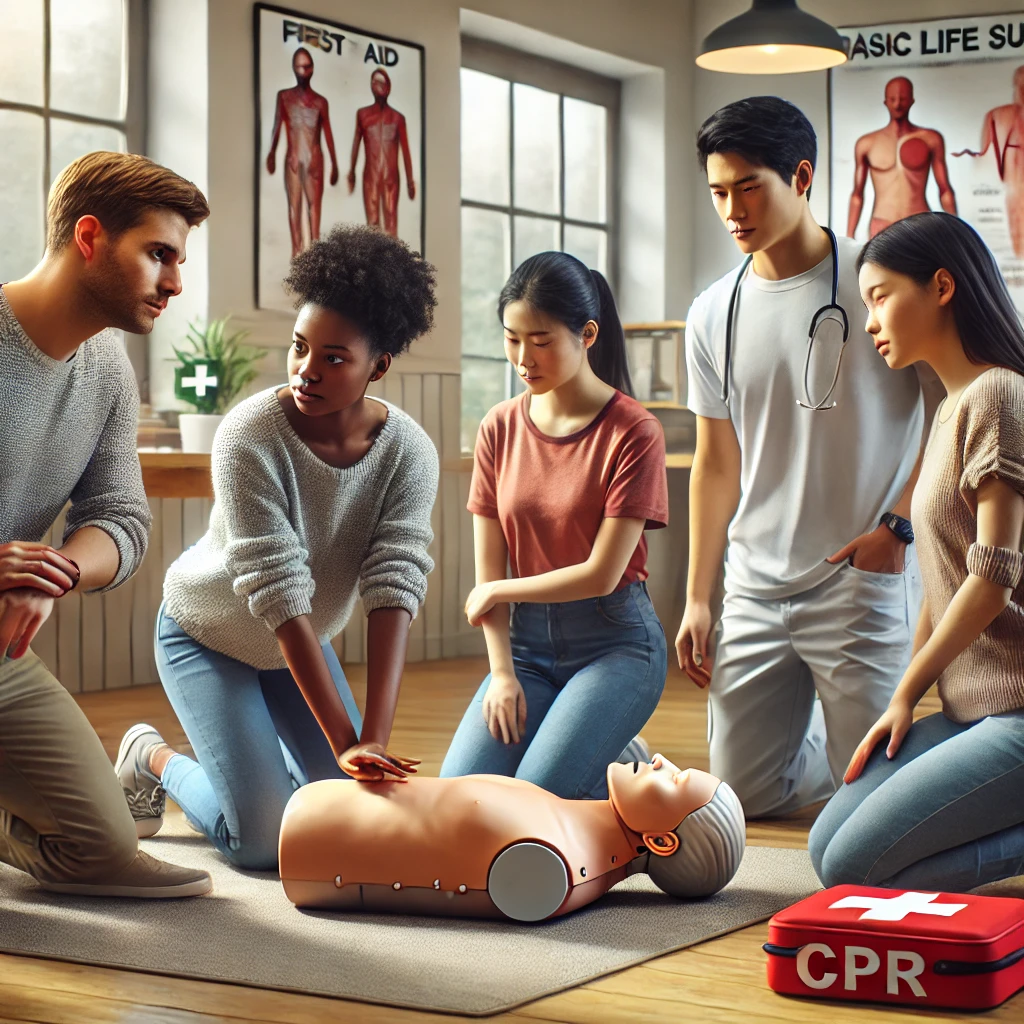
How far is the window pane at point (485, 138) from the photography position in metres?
5.24

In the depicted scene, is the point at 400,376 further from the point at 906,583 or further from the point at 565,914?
the point at 565,914

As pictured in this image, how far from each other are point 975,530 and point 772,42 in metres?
2.13

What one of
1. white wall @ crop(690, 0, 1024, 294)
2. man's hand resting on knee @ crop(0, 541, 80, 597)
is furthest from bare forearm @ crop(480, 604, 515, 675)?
white wall @ crop(690, 0, 1024, 294)

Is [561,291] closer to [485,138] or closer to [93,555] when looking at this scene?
[93,555]

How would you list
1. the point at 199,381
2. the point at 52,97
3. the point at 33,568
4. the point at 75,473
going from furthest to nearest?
the point at 52,97
the point at 199,381
the point at 75,473
the point at 33,568

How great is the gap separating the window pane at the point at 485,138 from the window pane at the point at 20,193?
64.7 inches

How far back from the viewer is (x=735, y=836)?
203 centimetres

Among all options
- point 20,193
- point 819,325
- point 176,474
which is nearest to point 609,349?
point 819,325

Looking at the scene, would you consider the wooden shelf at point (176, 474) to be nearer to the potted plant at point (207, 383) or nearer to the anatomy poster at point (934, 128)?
the potted plant at point (207, 383)

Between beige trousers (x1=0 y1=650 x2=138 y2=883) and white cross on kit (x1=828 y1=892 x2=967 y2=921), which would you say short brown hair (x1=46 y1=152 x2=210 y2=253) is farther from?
white cross on kit (x1=828 y1=892 x2=967 y2=921)

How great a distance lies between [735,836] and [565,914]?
0.26 metres

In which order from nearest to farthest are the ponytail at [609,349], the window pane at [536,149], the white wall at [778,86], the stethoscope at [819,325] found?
the ponytail at [609,349] < the stethoscope at [819,325] < the white wall at [778,86] < the window pane at [536,149]

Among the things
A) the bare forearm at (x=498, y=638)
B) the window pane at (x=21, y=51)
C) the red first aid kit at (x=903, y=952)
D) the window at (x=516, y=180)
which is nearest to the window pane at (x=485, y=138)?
the window at (x=516, y=180)

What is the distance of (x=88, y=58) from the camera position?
4203 mm
